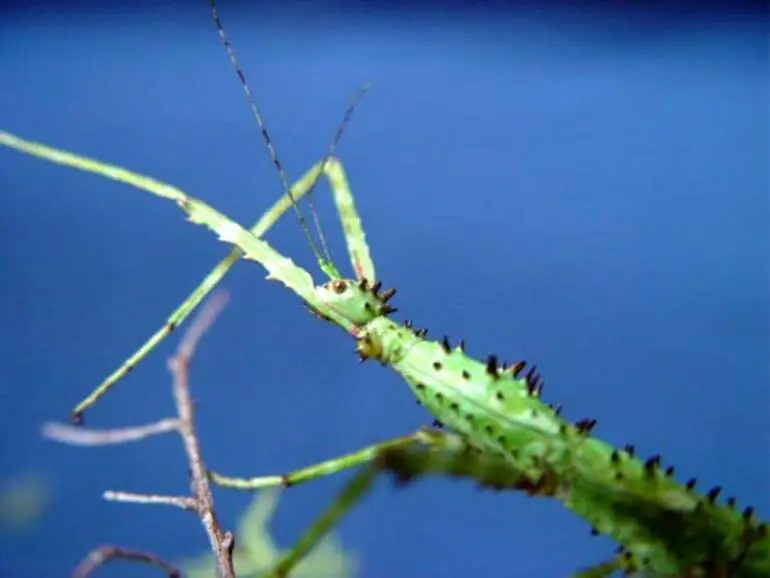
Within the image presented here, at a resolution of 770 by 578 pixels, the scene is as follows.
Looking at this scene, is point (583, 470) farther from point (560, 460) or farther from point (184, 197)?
point (184, 197)

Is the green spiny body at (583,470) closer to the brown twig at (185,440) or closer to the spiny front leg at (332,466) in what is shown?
the spiny front leg at (332,466)

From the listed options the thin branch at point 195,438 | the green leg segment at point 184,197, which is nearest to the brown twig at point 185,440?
the thin branch at point 195,438

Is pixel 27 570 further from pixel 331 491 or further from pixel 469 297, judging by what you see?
pixel 469 297

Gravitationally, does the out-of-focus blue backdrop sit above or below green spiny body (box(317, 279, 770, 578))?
above

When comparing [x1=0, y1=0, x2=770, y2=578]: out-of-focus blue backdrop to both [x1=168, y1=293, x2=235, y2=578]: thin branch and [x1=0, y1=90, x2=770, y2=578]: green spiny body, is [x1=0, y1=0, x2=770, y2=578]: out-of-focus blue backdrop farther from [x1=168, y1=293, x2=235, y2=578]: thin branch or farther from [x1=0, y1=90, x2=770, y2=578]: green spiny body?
[x1=168, y1=293, x2=235, y2=578]: thin branch

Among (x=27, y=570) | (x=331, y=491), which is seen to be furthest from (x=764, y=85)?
(x=27, y=570)

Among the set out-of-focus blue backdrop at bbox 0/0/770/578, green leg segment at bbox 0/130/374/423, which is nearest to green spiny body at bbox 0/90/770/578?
green leg segment at bbox 0/130/374/423

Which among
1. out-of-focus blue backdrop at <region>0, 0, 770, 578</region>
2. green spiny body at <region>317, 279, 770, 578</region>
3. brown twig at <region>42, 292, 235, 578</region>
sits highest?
out-of-focus blue backdrop at <region>0, 0, 770, 578</region>
